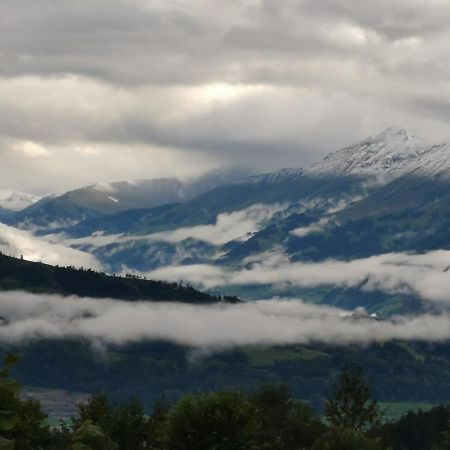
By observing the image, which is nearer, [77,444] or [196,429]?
[77,444]

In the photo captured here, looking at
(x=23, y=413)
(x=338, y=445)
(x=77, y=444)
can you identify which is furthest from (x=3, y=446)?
(x=23, y=413)

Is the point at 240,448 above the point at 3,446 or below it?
below

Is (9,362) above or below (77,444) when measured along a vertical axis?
above

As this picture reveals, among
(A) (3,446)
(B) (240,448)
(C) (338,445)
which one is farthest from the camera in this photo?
(C) (338,445)

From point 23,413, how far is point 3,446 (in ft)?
600

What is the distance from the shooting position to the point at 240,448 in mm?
158625

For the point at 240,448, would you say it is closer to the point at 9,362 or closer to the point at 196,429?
the point at 196,429

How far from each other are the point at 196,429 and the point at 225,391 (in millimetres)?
10022

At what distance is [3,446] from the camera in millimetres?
21156

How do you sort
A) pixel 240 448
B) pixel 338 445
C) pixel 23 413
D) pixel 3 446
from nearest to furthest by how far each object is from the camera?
pixel 3 446 < pixel 240 448 < pixel 338 445 < pixel 23 413

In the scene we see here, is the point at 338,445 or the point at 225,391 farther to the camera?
the point at 338,445

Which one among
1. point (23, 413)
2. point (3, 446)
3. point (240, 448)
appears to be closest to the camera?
point (3, 446)

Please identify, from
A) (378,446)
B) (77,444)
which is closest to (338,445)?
(378,446)

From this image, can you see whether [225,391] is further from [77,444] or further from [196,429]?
[77,444]
